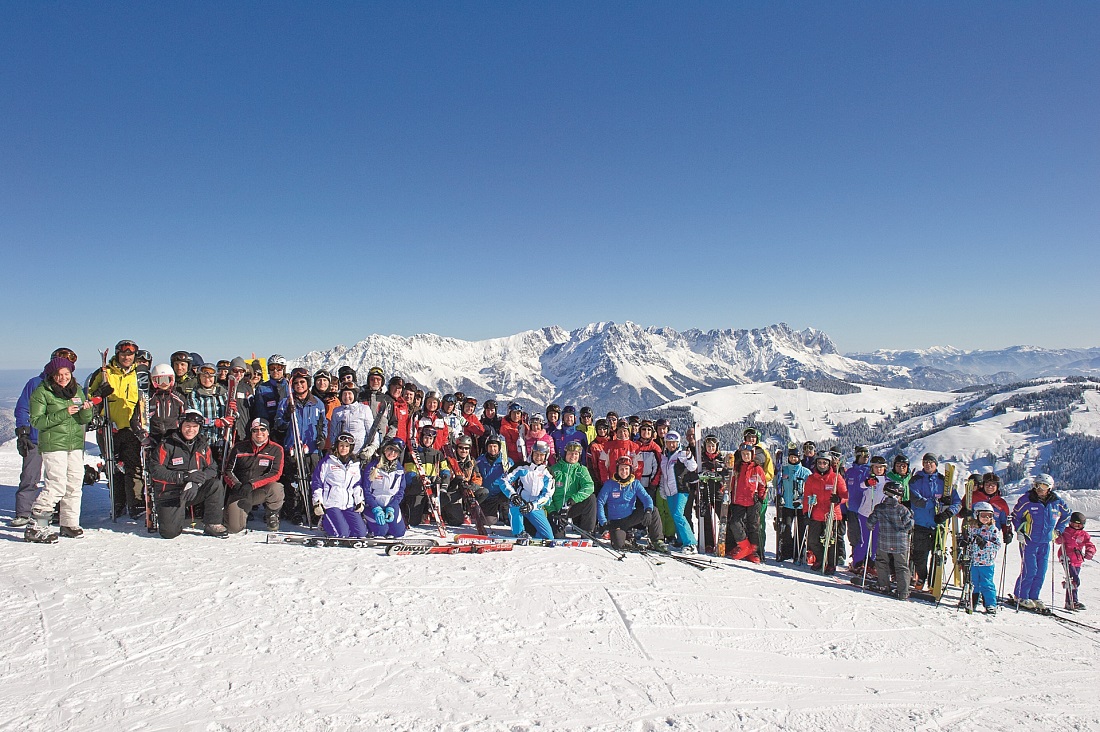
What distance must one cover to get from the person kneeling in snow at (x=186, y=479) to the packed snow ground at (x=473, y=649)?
41 centimetres

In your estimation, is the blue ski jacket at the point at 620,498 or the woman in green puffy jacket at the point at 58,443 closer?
the woman in green puffy jacket at the point at 58,443

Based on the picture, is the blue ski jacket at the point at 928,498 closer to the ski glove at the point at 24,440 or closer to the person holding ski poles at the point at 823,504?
the person holding ski poles at the point at 823,504

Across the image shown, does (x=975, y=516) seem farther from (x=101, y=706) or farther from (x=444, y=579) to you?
(x=101, y=706)

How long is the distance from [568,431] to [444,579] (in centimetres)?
548

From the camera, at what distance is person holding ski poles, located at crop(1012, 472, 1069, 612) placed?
30.5 feet

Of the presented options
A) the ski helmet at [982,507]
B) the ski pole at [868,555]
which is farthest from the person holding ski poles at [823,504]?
the ski helmet at [982,507]

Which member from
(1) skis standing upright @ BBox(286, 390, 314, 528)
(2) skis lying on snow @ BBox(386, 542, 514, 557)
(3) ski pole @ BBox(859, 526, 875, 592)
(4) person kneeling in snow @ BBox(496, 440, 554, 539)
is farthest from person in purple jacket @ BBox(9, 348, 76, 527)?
(3) ski pole @ BBox(859, 526, 875, 592)

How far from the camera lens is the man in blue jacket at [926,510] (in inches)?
366

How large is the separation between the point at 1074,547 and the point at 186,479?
15.3 m

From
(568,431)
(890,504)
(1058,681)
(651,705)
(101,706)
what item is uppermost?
(568,431)

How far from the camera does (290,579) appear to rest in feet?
21.8

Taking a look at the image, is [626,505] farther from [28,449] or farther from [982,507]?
[28,449]

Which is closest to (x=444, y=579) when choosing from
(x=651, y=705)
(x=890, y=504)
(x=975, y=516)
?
(x=651, y=705)

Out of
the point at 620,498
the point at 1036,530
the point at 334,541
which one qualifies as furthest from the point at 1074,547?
the point at 334,541
